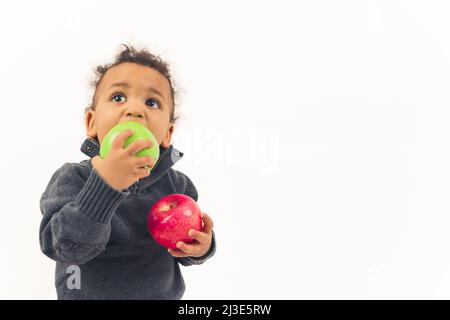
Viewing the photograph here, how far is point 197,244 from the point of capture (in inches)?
47.4

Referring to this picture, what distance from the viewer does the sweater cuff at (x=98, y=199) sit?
0.94m

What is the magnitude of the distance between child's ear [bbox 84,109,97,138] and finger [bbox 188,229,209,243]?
1.15 ft

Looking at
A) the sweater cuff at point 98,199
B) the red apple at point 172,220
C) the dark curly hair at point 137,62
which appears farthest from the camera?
the dark curly hair at point 137,62

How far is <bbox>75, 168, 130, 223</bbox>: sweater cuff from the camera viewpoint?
935 millimetres

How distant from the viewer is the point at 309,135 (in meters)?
2.09

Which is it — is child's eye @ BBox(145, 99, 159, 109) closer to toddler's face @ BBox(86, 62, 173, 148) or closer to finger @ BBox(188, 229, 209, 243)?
toddler's face @ BBox(86, 62, 173, 148)

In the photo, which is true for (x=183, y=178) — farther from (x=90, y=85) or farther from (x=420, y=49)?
(x=420, y=49)

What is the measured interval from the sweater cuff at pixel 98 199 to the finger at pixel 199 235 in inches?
Answer: 10.4

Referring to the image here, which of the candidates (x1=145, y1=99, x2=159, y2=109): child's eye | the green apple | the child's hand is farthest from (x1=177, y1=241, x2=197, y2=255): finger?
(x1=145, y1=99, x2=159, y2=109): child's eye

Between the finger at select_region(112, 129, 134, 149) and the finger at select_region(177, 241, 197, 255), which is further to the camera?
the finger at select_region(177, 241, 197, 255)

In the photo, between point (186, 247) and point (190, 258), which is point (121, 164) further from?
point (190, 258)

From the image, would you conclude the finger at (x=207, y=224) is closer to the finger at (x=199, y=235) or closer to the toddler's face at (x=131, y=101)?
the finger at (x=199, y=235)

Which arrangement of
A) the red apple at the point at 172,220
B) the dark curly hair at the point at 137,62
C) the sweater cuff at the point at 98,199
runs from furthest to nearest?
the dark curly hair at the point at 137,62
the red apple at the point at 172,220
the sweater cuff at the point at 98,199

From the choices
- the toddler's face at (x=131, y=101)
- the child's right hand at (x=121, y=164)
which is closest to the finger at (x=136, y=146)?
the child's right hand at (x=121, y=164)
